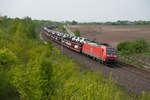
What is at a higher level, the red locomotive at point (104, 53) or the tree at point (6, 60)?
the tree at point (6, 60)

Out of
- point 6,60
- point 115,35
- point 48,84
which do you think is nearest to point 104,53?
point 6,60

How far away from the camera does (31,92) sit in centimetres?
1114

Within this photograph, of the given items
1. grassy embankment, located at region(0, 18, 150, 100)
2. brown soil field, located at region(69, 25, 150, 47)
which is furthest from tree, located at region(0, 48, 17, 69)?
brown soil field, located at region(69, 25, 150, 47)

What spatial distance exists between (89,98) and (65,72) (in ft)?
33.4

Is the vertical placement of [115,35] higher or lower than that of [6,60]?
lower

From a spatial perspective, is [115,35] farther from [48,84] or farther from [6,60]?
[48,84]

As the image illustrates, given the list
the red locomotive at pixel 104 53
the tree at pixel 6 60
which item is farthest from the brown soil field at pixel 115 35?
the tree at pixel 6 60

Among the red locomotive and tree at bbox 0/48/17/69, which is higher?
tree at bbox 0/48/17/69

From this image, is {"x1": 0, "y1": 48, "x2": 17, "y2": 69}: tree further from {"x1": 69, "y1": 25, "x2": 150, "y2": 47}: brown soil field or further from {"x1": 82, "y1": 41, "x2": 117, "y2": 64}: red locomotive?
{"x1": 69, "y1": 25, "x2": 150, "y2": 47}: brown soil field

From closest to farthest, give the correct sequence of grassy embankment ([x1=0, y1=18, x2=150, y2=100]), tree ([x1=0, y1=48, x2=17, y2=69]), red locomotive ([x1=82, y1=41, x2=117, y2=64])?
grassy embankment ([x1=0, y1=18, x2=150, y2=100]) → tree ([x1=0, y1=48, x2=17, y2=69]) → red locomotive ([x1=82, y1=41, x2=117, y2=64])

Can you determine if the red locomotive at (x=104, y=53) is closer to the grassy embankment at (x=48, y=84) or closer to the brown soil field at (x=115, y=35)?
the grassy embankment at (x=48, y=84)

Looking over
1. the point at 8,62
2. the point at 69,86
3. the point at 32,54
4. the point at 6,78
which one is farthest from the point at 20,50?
the point at 69,86

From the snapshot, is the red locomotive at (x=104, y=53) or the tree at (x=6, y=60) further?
the red locomotive at (x=104, y=53)

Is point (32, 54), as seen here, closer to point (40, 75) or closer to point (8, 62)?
point (8, 62)
